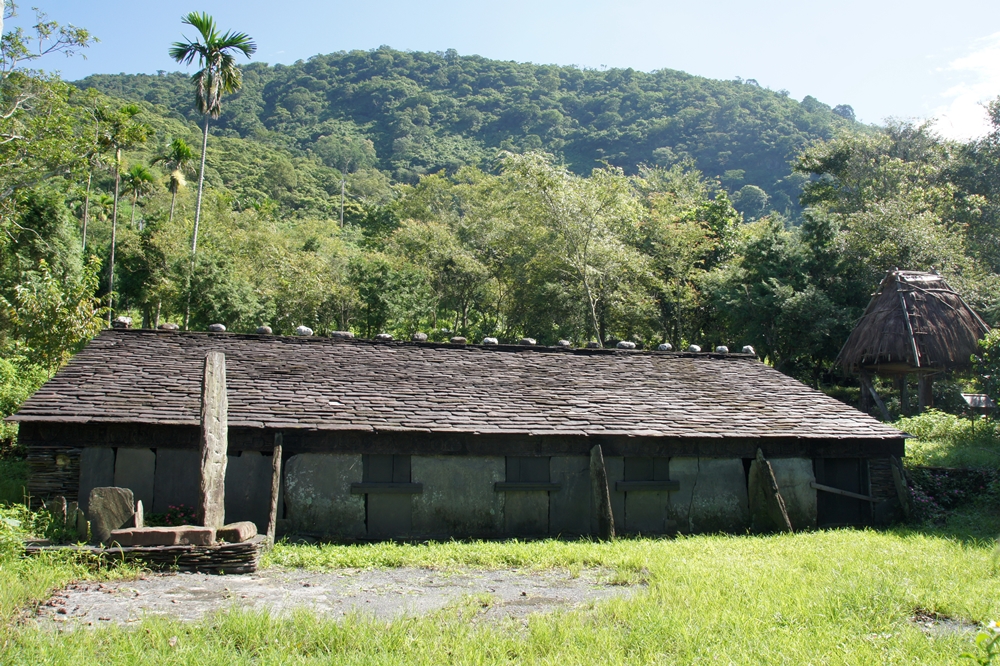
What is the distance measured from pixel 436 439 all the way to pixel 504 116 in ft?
368

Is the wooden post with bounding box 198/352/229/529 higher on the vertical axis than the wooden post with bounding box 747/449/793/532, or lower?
higher

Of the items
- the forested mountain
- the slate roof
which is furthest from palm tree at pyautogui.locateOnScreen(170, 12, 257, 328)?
the forested mountain

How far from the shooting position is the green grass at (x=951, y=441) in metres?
18.5

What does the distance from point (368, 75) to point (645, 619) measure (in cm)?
14238

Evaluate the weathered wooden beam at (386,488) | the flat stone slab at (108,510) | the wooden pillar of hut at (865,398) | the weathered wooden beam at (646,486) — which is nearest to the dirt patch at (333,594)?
the flat stone slab at (108,510)

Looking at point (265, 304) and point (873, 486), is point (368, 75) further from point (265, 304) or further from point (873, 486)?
point (873, 486)

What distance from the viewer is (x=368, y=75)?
140 m

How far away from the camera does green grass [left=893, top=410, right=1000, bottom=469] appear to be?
18500mm

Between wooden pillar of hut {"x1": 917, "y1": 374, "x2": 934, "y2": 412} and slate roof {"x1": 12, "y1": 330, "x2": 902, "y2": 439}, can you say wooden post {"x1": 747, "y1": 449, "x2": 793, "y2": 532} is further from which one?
wooden pillar of hut {"x1": 917, "y1": 374, "x2": 934, "y2": 412}

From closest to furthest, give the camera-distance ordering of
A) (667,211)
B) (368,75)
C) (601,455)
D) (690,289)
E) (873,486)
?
(601,455) → (873,486) → (690,289) → (667,211) → (368,75)

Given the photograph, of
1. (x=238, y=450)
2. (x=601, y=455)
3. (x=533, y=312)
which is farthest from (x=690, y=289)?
(x=238, y=450)

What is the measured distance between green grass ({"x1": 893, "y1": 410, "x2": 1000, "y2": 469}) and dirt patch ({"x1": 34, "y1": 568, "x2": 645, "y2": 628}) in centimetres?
1171

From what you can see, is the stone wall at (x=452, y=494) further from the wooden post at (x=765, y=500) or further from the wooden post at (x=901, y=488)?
the wooden post at (x=901, y=488)

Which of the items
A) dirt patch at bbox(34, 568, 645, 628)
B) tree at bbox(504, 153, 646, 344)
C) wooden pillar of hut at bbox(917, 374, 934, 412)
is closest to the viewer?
dirt patch at bbox(34, 568, 645, 628)
